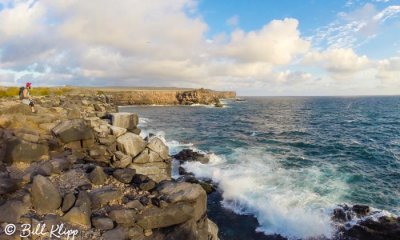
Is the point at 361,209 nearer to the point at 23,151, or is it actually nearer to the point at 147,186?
the point at 147,186

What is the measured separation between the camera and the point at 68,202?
27.8 feet

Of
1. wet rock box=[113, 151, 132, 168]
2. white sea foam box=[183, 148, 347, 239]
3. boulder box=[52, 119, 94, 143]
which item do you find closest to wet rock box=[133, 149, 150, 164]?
wet rock box=[113, 151, 132, 168]

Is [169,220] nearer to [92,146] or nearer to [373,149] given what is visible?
[92,146]

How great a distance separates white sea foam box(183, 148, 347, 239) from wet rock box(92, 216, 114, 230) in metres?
9.66

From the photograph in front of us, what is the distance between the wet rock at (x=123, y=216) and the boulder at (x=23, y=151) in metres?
6.47

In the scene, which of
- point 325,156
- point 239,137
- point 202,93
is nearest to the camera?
point 325,156

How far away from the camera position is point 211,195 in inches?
765

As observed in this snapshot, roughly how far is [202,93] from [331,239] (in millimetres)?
126639

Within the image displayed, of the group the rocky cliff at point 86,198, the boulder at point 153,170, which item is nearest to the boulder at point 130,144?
the boulder at point 153,170

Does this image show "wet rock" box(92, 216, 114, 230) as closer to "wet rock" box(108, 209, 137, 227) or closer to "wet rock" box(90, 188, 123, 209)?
"wet rock" box(108, 209, 137, 227)

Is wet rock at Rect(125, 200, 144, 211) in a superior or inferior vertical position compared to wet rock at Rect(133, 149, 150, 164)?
superior

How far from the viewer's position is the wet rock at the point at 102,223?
313 inches

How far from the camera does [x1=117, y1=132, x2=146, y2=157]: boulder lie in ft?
56.1

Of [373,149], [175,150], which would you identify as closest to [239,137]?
[175,150]
